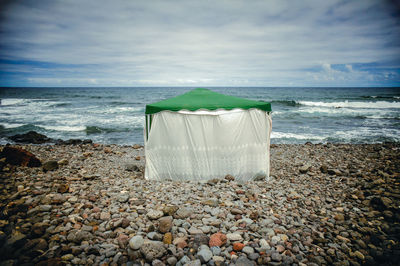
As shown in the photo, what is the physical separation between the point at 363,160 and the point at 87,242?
374 inches

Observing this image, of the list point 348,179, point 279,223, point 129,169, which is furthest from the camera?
point 129,169

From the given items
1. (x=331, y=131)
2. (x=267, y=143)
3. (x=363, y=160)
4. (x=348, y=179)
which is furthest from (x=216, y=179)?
(x=331, y=131)

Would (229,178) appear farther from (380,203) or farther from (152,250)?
(380,203)

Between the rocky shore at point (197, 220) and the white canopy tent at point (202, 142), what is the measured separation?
421 mm

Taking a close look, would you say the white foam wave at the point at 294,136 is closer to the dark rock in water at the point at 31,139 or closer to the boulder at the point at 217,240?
the boulder at the point at 217,240

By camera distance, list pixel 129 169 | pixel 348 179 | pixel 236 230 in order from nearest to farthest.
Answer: pixel 236 230 → pixel 348 179 → pixel 129 169

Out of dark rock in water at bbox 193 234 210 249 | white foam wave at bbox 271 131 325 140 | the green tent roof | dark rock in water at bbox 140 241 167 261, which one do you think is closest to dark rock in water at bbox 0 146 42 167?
the green tent roof

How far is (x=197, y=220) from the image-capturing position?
12.2 feet

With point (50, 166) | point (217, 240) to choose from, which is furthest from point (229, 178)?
point (50, 166)

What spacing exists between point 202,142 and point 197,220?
7.52 ft

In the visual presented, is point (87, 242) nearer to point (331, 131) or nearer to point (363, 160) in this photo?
point (363, 160)

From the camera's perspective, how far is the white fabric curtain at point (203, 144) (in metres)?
5.55

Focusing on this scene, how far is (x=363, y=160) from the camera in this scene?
828cm

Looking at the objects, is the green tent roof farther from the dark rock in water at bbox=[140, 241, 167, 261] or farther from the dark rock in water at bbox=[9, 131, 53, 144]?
the dark rock in water at bbox=[9, 131, 53, 144]
